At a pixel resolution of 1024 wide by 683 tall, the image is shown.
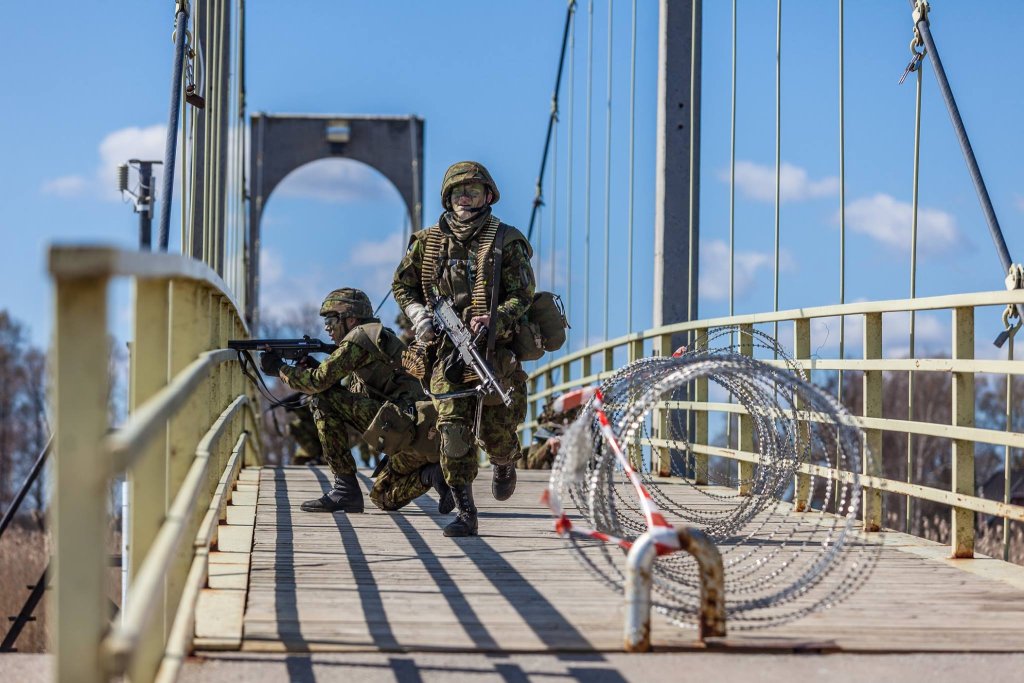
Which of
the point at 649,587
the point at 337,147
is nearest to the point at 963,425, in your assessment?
the point at 649,587

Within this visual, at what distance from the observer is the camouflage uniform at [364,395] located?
7484 mm

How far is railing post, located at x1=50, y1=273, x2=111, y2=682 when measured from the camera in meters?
2.33

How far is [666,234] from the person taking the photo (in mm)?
10617

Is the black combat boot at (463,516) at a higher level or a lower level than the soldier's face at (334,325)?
lower

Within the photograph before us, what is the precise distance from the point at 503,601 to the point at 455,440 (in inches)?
66.6

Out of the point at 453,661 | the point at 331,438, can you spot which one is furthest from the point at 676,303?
the point at 453,661

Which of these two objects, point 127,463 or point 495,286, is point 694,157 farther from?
point 127,463

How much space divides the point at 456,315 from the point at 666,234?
14.5 feet

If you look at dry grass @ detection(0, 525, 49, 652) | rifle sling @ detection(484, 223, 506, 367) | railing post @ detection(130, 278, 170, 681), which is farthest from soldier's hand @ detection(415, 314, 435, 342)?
dry grass @ detection(0, 525, 49, 652)

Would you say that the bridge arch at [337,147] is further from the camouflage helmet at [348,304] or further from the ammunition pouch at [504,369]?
the ammunition pouch at [504,369]

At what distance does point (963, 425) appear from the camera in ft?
Answer: 20.1

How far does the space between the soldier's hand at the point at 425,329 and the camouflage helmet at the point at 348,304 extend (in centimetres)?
159

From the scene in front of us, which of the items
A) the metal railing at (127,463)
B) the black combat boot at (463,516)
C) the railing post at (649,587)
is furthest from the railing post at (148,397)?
the black combat boot at (463,516)

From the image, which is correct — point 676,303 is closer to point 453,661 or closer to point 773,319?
point 773,319
